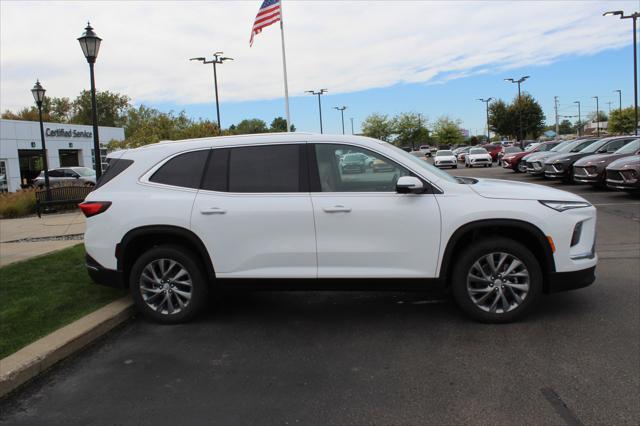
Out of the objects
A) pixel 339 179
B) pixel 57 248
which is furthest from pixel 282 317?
pixel 57 248

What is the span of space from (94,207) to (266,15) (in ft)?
60.9

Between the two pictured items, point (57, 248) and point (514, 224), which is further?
point (57, 248)

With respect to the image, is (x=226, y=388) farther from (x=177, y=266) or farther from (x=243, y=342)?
(x=177, y=266)

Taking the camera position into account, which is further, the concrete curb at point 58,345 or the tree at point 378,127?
the tree at point 378,127

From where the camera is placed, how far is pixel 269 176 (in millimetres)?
5184

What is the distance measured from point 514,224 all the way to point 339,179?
5.29 feet

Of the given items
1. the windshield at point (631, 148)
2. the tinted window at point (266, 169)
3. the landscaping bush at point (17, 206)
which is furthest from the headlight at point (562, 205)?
the landscaping bush at point (17, 206)

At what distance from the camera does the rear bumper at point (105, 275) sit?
212 inches

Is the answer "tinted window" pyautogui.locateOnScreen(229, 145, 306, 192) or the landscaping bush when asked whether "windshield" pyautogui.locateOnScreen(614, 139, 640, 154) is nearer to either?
"tinted window" pyautogui.locateOnScreen(229, 145, 306, 192)

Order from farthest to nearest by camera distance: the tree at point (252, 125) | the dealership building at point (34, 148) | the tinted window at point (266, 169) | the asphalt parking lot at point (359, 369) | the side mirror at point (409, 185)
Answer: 1. the tree at point (252, 125)
2. the dealership building at point (34, 148)
3. the tinted window at point (266, 169)
4. the side mirror at point (409, 185)
5. the asphalt parking lot at point (359, 369)

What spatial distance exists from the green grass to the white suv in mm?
601

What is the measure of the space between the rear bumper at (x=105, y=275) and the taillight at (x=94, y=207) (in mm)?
477

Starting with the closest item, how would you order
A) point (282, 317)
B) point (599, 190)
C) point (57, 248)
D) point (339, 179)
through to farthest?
point (339, 179) < point (282, 317) < point (57, 248) < point (599, 190)

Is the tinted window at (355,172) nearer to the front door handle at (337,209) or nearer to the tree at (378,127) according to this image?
the front door handle at (337,209)
